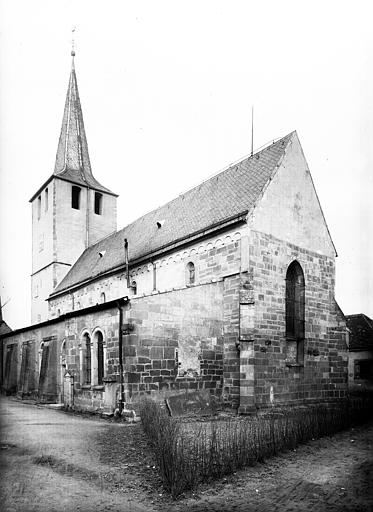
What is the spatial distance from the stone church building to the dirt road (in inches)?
199

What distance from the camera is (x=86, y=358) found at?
18.3 m

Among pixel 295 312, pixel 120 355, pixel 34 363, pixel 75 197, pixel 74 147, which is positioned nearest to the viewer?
pixel 120 355

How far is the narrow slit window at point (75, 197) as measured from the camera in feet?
119

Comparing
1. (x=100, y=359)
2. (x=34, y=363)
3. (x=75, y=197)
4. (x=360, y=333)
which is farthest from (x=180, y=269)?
(x=360, y=333)

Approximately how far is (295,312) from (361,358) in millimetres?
19392

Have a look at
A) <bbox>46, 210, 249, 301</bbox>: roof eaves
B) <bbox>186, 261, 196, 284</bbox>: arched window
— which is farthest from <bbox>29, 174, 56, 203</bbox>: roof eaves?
<bbox>186, 261, 196, 284</bbox>: arched window

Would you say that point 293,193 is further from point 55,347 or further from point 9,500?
point 9,500

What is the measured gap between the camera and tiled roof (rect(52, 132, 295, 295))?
1898cm

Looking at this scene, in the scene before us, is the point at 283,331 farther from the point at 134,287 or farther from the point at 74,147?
the point at 74,147

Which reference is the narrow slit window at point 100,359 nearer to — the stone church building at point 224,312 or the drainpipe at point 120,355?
the stone church building at point 224,312

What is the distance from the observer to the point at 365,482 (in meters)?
7.79

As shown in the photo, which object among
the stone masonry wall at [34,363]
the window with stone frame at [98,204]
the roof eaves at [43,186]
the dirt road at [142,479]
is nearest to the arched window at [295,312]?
the dirt road at [142,479]

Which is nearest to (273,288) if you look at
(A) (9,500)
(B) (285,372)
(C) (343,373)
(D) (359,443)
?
(B) (285,372)

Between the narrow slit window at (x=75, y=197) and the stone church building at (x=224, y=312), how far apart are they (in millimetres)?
12767
